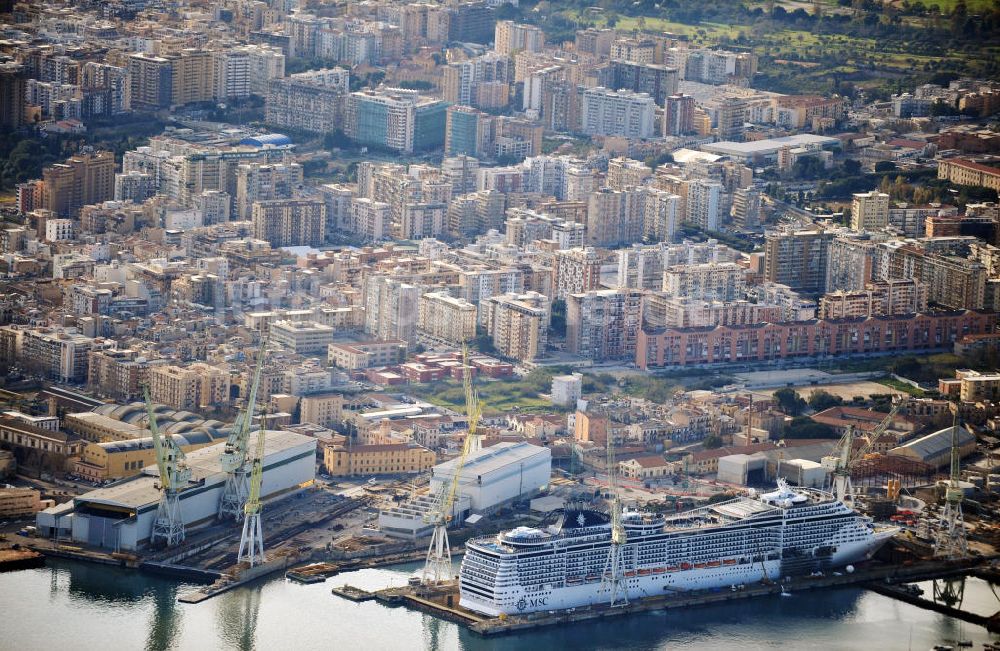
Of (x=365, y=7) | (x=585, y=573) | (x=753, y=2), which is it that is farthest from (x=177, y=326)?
(x=753, y=2)

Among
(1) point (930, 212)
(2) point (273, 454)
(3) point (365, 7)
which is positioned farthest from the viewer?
(3) point (365, 7)

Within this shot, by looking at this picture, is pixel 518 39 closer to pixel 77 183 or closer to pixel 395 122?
pixel 395 122

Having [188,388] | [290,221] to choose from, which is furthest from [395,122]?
[188,388]

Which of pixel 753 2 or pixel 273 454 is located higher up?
pixel 753 2

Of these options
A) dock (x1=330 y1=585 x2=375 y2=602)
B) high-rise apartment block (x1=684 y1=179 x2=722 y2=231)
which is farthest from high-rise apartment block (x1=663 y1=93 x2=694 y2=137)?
dock (x1=330 y1=585 x2=375 y2=602)

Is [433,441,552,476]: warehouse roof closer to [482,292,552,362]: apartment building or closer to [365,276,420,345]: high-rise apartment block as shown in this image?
[482,292,552,362]: apartment building

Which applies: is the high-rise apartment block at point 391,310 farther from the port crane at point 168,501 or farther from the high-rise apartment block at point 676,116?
the high-rise apartment block at point 676,116

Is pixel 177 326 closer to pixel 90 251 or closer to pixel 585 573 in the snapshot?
pixel 90 251
